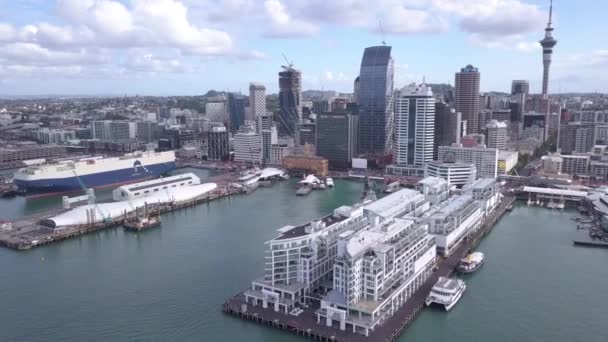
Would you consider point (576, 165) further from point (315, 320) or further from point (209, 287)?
point (209, 287)

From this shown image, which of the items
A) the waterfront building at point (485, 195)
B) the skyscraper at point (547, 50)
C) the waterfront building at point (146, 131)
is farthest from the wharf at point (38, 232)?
the skyscraper at point (547, 50)

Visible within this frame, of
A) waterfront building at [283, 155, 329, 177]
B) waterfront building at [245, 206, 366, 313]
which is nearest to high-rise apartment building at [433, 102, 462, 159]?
waterfront building at [283, 155, 329, 177]

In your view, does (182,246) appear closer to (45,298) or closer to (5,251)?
(45,298)

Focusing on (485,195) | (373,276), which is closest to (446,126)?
(485,195)

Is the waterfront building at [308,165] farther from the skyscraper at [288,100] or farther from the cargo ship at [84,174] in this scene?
the skyscraper at [288,100]

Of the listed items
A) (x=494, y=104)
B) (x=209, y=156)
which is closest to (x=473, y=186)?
(x=209, y=156)

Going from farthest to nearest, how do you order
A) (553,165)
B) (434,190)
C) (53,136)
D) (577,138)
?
1. (53,136)
2. (577,138)
3. (553,165)
4. (434,190)

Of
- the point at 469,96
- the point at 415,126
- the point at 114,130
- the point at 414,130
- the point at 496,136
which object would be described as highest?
the point at 469,96
